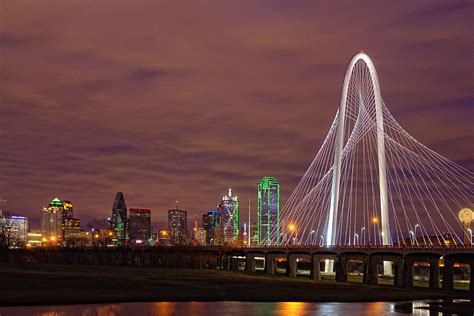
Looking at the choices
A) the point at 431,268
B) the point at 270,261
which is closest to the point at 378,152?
the point at 431,268

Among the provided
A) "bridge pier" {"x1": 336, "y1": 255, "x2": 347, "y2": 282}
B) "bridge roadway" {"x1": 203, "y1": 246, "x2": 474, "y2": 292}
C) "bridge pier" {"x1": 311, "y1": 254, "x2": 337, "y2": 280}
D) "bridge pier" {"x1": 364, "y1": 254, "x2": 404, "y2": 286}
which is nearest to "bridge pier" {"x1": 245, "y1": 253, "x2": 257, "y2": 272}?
"bridge roadway" {"x1": 203, "y1": 246, "x2": 474, "y2": 292}

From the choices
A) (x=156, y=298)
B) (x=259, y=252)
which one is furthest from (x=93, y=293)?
(x=259, y=252)

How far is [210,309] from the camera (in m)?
59.2

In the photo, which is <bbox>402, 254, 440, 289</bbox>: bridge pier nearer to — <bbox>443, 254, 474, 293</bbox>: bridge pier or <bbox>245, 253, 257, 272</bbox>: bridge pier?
<bbox>443, 254, 474, 293</bbox>: bridge pier

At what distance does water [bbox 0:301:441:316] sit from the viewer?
53.5 metres

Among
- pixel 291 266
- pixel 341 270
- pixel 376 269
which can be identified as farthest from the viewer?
pixel 291 266

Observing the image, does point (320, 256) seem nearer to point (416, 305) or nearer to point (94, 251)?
point (416, 305)

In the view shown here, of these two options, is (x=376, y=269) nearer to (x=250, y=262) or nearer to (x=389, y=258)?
(x=389, y=258)

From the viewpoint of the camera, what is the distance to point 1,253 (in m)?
156

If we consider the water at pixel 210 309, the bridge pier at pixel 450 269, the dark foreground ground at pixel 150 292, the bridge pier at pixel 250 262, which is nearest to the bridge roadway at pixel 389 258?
the bridge pier at pixel 450 269

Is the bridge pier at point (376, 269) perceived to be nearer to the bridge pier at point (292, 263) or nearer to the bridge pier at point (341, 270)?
the bridge pier at point (341, 270)

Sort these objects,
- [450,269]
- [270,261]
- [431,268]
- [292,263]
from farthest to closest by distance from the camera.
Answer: [270,261]
[292,263]
[431,268]
[450,269]

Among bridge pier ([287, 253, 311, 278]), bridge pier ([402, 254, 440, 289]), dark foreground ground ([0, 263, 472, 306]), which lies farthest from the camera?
bridge pier ([287, 253, 311, 278])

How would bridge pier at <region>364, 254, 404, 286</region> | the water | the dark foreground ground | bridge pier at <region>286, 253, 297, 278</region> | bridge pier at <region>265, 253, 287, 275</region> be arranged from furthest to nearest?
1. bridge pier at <region>265, 253, 287, 275</region>
2. bridge pier at <region>286, 253, 297, 278</region>
3. bridge pier at <region>364, 254, 404, 286</region>
4. the dark foreground ground
5. the water
